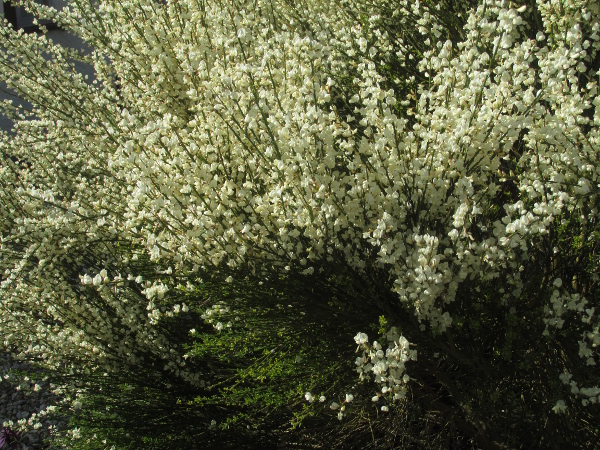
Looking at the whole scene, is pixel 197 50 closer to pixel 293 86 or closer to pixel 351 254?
pixel 293 86

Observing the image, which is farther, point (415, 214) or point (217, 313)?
point (217, 313)

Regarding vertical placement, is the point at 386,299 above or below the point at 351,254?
below

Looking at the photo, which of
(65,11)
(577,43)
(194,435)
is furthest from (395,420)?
(65,11)

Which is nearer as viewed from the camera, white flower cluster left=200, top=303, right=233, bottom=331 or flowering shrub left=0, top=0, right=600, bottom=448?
flowering shrub left=0, top=0, right=600, bottom=448

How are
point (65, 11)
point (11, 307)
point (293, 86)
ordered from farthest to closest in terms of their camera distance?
point (65, 11)
point (11, 307)
point (293, 86)

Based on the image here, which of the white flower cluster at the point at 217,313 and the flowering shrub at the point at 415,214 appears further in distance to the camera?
the white flower cluster at the point at 217,313

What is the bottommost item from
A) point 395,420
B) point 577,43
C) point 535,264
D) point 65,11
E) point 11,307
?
point 395,420

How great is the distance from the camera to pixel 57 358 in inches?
128

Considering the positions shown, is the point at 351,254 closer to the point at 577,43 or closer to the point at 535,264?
the point at 535,264

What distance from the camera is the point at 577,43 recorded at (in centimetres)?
209

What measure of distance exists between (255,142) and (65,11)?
2.44 meters

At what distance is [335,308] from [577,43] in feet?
4.36

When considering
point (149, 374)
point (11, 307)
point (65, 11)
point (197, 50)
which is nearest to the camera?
point (197, 50)

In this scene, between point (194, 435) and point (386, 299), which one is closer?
point (386, 299)
